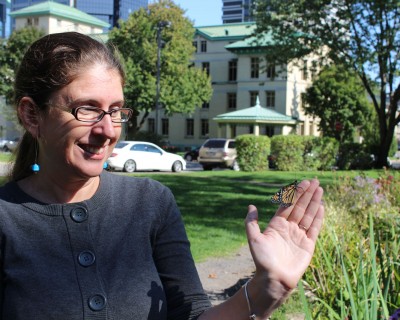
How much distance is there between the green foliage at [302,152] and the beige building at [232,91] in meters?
21.8

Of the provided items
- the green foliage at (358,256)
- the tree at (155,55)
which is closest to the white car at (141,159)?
the green foliage at (358,256)

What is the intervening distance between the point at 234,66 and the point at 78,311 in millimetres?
55626

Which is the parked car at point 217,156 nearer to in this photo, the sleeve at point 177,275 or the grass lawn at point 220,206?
the grass lawn at point 220,206

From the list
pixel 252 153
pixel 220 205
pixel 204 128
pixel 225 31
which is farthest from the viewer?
pixel 225 31

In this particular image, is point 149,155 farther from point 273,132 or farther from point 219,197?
point 273,132

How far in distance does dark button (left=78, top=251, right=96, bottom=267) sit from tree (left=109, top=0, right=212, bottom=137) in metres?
42.0

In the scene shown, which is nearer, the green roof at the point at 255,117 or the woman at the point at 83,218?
the woman at the point at 83,218

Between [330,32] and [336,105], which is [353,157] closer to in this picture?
[330,32]

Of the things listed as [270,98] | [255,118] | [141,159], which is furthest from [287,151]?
[270,98]

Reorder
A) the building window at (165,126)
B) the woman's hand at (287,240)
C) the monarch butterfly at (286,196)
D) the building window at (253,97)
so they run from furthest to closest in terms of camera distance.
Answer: the building window at (165,126)
the building window at (253,97)
the monarch butterfly at (286,196)
the woman's hand at (287,240)

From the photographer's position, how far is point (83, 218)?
1.87 metres

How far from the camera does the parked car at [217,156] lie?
1128 inches

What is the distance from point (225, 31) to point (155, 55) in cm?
1587

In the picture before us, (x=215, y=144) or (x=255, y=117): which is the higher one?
(x=255, y=117)
